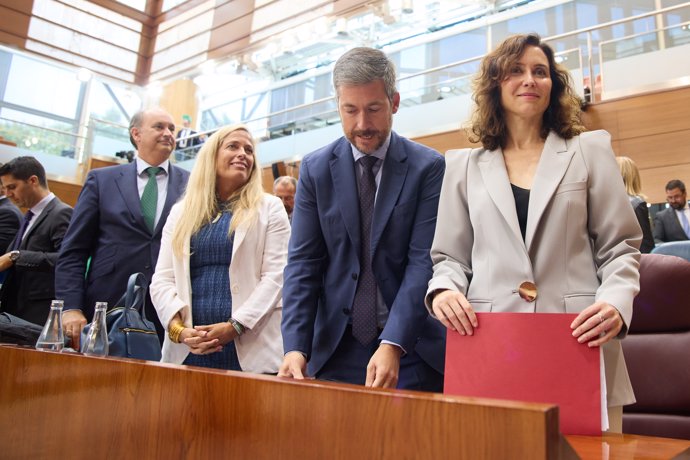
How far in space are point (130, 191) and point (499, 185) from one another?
1604 mm

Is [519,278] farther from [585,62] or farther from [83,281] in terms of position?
[585,62]

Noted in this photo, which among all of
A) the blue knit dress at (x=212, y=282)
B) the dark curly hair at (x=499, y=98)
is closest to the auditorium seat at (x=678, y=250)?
the dark curly hair at (x=499, y=98)

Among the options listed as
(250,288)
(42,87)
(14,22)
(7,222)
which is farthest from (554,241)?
(14,22)

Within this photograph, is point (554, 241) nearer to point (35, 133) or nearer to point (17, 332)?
point (17, 332)

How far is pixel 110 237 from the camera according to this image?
2.32 m

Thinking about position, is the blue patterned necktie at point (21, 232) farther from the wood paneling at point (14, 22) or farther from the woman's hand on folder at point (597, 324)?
the wood paneling at point (14, 22)

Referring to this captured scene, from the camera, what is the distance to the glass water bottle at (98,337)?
161 cm

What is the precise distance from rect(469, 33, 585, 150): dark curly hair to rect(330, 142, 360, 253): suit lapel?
1.03 feet

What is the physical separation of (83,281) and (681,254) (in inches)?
99.3

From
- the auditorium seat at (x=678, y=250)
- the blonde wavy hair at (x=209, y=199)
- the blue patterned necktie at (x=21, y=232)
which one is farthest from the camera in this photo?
the blue patterned necktie at (x=21, y=232)

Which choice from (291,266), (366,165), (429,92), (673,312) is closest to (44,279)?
(291,266)

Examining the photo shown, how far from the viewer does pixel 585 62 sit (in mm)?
6594

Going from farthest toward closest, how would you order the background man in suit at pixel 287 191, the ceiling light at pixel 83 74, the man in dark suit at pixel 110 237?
the ceiling light at pixel 83 74
the background man in suit at pixel 287 191
the man in dark suit at pixel 110 237

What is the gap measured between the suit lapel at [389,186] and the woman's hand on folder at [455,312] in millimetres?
308
